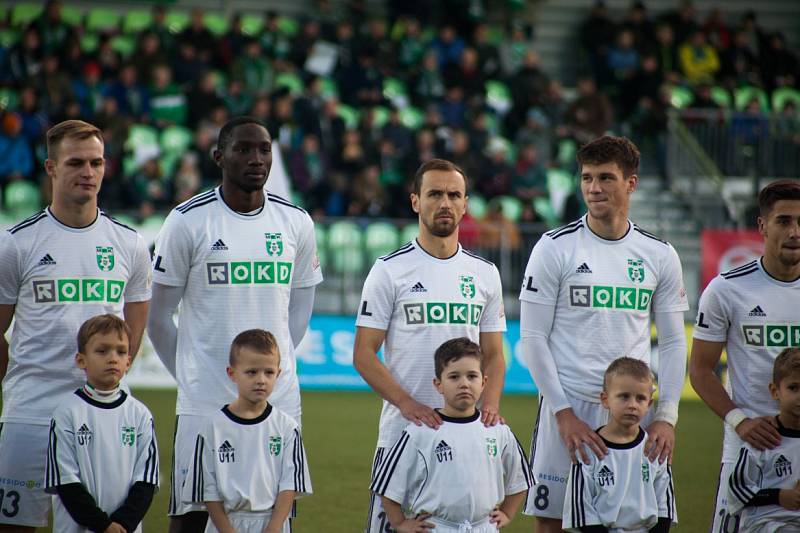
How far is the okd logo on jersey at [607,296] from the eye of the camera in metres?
5.70

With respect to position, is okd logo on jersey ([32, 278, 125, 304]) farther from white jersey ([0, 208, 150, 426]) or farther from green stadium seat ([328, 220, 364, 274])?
green stadium seat ([328, 220, 364, 274])

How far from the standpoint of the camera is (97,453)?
526 cm

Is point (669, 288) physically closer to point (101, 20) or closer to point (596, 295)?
point (596, 295)

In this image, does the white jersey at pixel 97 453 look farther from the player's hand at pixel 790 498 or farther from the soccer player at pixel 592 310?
the player's hand at pixel 790 498

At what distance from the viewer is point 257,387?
5.25 meters

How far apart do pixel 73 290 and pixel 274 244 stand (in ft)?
3.39

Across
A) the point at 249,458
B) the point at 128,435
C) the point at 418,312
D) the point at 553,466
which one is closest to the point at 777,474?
the point at 553,466

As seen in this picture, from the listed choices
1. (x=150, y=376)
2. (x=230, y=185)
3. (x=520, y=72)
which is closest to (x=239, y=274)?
(x=230, y=185)

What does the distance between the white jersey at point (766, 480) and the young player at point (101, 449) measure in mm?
2924

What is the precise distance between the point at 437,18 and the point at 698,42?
5.09 meters

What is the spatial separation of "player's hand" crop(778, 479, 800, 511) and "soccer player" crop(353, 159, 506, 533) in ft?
4.88

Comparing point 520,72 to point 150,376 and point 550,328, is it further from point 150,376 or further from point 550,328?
point 550,328

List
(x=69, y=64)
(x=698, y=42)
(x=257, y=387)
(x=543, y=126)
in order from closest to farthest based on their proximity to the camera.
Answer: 1. (x=257, y=387)
2. (x=69, y=64)
3. (x=543, y=126)
4. (x=698, y=42)

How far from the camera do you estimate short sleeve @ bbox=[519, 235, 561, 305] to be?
5.72 meters
